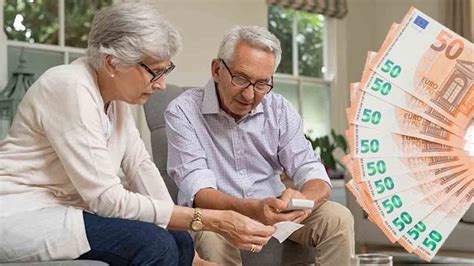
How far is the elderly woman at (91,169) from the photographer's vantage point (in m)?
1.50

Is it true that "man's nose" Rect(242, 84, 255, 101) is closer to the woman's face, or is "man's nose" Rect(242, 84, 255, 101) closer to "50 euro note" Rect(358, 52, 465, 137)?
"50 euro note" Rect(358, 52, 465, 137)

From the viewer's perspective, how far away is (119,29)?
5.25 feet

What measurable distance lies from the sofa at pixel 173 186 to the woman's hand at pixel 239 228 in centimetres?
48

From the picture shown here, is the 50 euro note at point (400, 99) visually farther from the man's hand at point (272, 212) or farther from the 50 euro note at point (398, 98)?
the man's hand at point (272, 212)

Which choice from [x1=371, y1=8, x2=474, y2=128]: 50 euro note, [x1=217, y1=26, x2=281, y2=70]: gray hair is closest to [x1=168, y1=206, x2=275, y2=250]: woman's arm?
[x1=371, y1=8, x2=474, y2=128]: 50 euro note

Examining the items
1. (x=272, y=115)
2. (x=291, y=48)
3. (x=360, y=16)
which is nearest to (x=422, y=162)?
(x=272, y=115)

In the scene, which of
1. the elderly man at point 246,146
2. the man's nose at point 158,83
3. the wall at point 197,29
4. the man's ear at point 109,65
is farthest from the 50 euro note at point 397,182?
the wall at point 197,29

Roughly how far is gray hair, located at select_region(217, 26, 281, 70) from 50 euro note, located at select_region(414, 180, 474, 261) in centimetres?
71

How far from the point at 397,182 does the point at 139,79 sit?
0.73 metres

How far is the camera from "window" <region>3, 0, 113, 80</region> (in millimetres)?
3725

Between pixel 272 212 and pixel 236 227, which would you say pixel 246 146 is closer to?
pixel 272 212

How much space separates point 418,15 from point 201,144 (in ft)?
2.58

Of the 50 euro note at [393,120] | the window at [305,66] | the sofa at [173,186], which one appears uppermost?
the 50 euro note at [393,120]

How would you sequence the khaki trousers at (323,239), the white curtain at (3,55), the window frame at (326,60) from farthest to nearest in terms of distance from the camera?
the window frame at (326,60) → the white curtain at (3,55) → the khaki trousers at (323,239)
